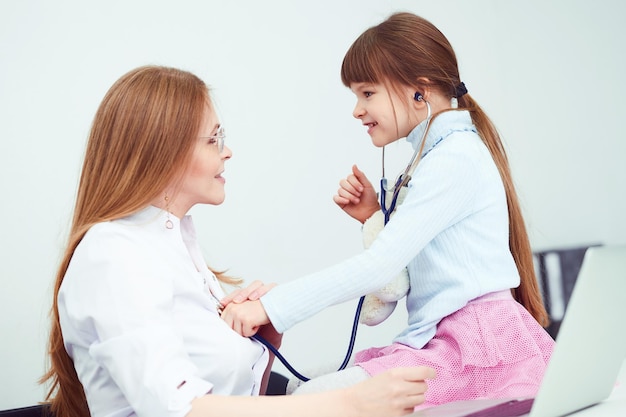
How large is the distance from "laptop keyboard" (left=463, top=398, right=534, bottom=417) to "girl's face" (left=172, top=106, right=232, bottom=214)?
2.62 ft

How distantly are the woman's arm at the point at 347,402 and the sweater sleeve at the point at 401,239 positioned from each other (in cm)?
29

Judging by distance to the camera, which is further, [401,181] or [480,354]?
[401,181]

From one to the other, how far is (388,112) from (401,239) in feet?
1.28

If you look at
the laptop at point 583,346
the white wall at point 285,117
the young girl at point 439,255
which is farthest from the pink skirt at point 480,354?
the white wall at point 285,117

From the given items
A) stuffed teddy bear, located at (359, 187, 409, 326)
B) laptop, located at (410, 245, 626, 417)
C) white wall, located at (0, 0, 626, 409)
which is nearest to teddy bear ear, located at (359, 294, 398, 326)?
stuffed teddy bear, located at (359, 187, 409, 326)

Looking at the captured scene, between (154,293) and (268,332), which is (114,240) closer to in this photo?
(154,293)

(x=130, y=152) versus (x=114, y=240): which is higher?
(x=130, y=152)

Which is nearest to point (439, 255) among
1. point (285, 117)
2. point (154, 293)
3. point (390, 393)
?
point (390, 393)

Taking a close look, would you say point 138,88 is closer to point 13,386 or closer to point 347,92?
point 13,386

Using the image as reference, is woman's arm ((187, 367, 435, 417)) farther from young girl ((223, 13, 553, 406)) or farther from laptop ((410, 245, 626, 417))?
young girl ((223, 13, 553, 406))

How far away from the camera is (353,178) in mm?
1900

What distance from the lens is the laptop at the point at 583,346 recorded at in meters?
0.90

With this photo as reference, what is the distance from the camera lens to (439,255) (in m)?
1.60

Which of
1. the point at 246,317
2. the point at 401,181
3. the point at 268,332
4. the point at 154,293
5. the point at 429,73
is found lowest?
the point at 268,332
